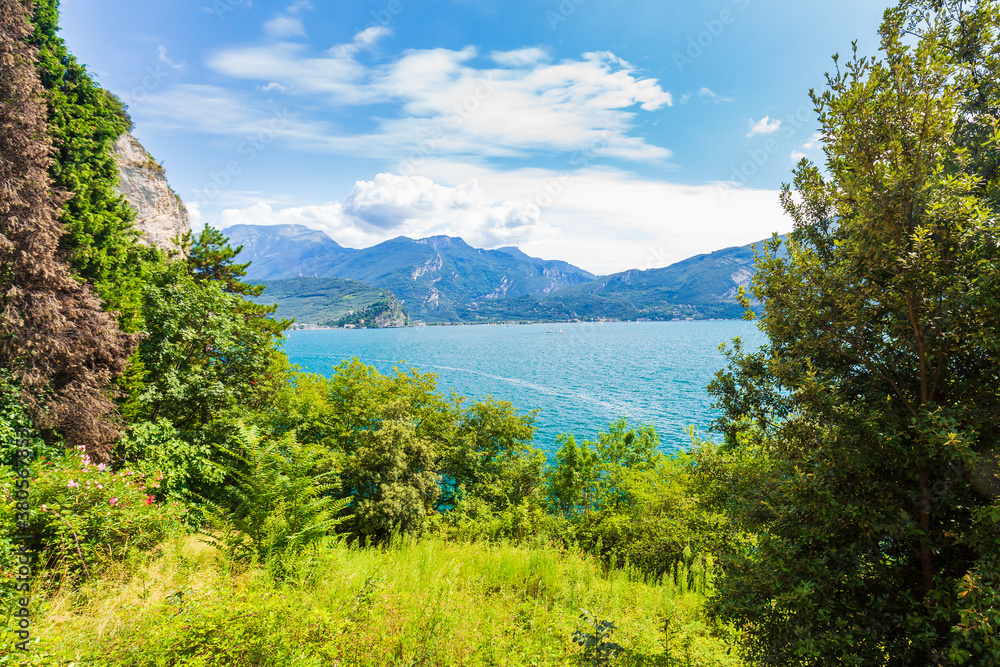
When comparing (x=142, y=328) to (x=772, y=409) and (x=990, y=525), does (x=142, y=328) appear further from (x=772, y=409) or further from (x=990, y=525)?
(x=990, y=525)

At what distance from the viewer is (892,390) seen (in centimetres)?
435

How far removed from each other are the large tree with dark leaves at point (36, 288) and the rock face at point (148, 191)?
19507 mm

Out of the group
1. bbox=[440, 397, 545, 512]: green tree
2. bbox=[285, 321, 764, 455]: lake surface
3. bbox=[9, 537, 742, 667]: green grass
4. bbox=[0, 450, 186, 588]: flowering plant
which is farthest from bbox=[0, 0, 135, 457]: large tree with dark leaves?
bbox=[285, 321, 764, 455]: lake surface

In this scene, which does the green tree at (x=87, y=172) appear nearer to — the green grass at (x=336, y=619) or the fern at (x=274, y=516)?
the fern at (x=274, y=516)

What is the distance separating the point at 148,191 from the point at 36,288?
2572 centimetres

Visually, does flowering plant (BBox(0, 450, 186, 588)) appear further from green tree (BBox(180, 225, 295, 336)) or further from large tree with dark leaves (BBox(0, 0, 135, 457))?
green tree (BBox(180, 225, 295, 336))

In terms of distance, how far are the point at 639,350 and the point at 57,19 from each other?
135268mm

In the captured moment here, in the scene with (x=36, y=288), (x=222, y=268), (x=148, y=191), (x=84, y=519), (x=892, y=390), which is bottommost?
(x=84, y=519)

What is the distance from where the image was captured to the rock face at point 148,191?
27750mm

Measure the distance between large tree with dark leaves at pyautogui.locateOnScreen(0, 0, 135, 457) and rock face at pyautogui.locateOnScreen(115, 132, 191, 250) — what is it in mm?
19507

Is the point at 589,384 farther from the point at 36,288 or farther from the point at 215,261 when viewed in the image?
the point at 36,288

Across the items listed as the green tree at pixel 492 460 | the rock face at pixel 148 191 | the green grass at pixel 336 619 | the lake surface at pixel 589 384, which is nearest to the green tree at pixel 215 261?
the rock face at pixel 148 191

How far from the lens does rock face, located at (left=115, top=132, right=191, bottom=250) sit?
91.0 ft

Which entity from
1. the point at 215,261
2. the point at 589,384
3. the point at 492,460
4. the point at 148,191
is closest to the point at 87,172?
the point at 215,261
